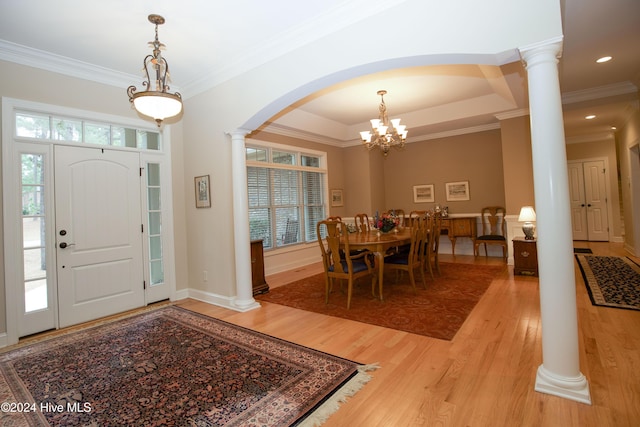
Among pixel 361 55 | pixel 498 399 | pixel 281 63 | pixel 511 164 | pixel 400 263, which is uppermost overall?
pixel 281 63

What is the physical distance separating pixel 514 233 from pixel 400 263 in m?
2.71

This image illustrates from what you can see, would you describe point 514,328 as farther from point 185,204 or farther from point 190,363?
point 185,204

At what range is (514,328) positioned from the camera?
9.43ft

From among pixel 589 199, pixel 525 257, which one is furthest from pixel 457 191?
pixel 589 199

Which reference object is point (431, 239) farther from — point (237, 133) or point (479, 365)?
point (237, 133)

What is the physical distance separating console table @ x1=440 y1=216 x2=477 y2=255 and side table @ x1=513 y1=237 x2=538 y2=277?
4.57ft

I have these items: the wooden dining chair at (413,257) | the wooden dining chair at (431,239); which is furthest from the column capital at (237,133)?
the wooden dining chair at (431,239)

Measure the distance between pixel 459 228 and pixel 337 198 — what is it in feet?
8.97

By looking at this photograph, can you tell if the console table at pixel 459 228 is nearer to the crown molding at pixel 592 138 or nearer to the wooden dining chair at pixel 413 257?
the wooden dining chair at pixel 413 257

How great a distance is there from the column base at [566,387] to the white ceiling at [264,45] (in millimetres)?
2875

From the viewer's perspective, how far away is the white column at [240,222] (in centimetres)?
381

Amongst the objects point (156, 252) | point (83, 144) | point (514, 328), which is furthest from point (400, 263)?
point (83, 144)

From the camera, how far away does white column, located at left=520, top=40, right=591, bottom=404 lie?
1.89m

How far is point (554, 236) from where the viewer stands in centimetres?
191
